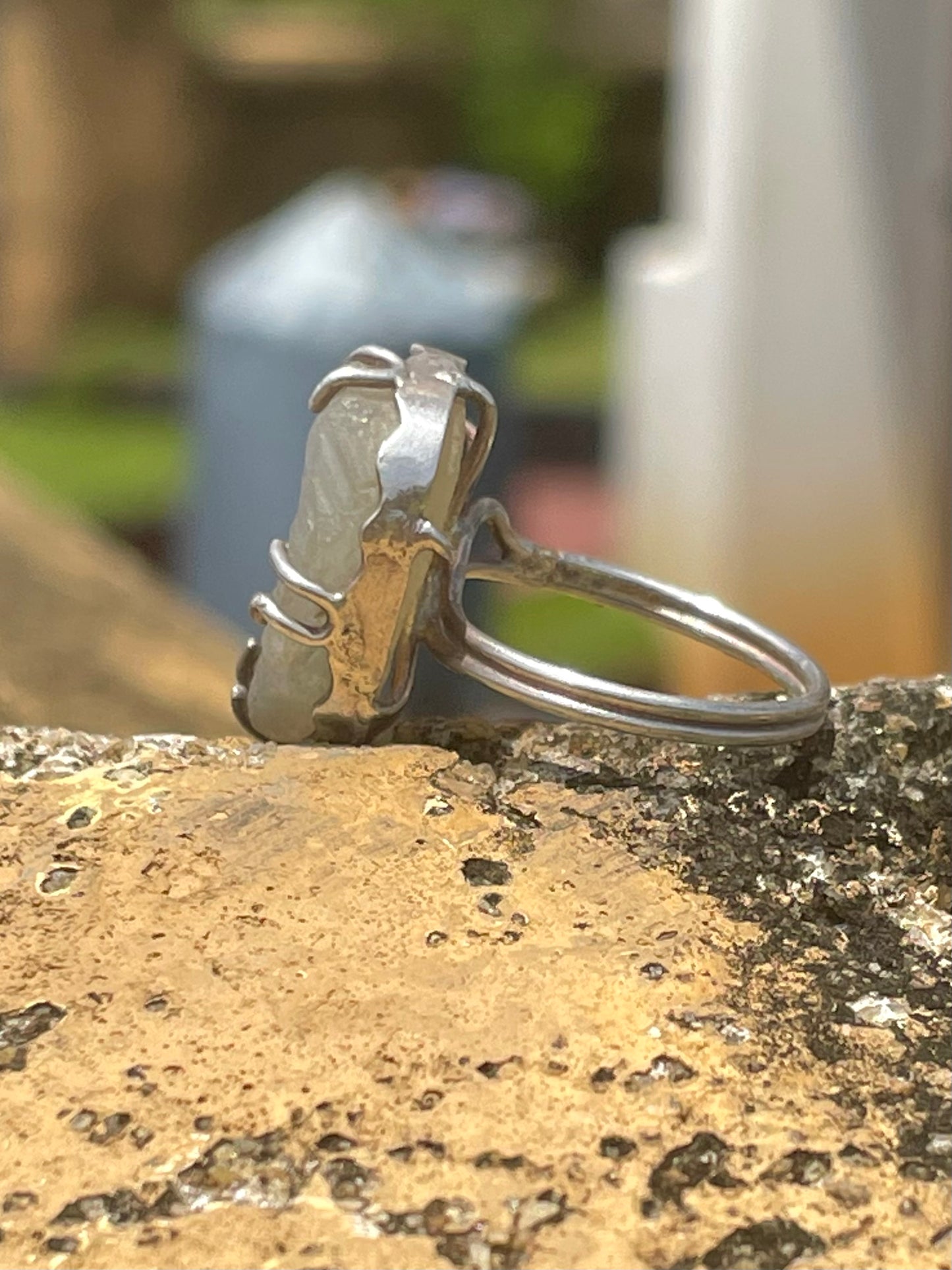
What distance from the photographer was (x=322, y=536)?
1.96ft

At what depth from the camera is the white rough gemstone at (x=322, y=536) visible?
1.91ft

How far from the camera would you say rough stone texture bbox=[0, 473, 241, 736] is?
108 cm

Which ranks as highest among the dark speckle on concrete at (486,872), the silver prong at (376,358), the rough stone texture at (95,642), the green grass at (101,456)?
the silver prong at (376,358)

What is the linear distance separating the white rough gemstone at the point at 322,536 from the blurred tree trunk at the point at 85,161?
3041 millimetres

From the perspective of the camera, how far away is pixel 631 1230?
41 centimetres

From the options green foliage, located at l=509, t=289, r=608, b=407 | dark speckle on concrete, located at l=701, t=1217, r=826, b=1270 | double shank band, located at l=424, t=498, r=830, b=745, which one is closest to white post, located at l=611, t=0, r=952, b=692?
green foliage, located at l=509, t=289, r=608, b=407

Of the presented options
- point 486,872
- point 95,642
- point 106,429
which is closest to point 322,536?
point 486,872

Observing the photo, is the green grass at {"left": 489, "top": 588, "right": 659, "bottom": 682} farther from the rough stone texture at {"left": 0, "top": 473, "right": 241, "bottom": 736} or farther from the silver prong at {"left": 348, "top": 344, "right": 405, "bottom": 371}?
the silver prong at {"left": 348, "top": 344, "right": 405, "bottom": 371}

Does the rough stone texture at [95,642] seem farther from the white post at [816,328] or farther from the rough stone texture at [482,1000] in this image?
the white post at [816,328]

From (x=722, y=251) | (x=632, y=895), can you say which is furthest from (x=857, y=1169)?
(x=722, y=251)

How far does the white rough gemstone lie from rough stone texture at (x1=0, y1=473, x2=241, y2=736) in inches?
11.7

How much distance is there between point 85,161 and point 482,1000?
3.46 meters

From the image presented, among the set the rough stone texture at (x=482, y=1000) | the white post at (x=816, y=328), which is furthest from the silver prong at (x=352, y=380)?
the white post at (x=816, y=328)

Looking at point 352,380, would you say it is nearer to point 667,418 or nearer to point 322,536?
point 322,536
